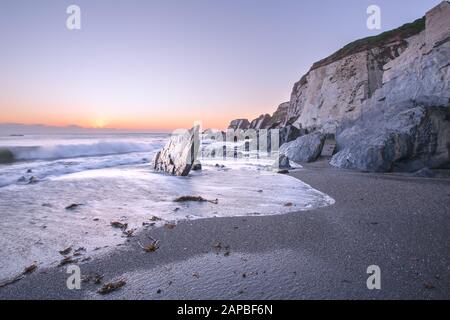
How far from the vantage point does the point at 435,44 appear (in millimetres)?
11797

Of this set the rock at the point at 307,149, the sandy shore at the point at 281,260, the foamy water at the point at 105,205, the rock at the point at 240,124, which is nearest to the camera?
the sandy shore at the point at 281,260

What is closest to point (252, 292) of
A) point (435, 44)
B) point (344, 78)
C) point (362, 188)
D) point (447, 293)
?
point (447, 293)

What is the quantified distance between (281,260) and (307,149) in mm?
10475

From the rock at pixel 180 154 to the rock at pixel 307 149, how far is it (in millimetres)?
5865

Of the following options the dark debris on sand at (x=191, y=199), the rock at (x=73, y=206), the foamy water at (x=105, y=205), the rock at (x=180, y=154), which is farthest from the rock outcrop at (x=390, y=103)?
the rock at (x=73, y=206)

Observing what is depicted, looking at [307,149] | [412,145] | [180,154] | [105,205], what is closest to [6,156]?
[180,154]

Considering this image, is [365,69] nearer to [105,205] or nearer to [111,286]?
[105,205]

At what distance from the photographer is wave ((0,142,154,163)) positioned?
1365 centimetres

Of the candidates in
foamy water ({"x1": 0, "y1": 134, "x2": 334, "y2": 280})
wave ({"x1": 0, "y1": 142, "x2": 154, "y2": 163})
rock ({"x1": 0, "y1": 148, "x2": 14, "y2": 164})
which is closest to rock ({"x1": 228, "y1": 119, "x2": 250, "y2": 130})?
wave ({"x1": 0, "y1": 142, "x2": 154, "y2": 163})

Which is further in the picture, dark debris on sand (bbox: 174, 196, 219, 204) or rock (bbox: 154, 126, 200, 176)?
rock (bbox: 154, 126, 200, 176)

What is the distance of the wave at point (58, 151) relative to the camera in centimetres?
1365

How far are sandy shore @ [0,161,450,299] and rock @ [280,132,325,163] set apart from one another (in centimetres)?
806

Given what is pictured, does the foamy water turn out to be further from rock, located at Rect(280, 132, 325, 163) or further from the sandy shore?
rock, located at Rect(280, 132, 325, 163)

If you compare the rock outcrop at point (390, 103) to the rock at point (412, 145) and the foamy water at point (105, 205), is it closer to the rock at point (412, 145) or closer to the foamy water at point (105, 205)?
the rock at point (412, 145)
